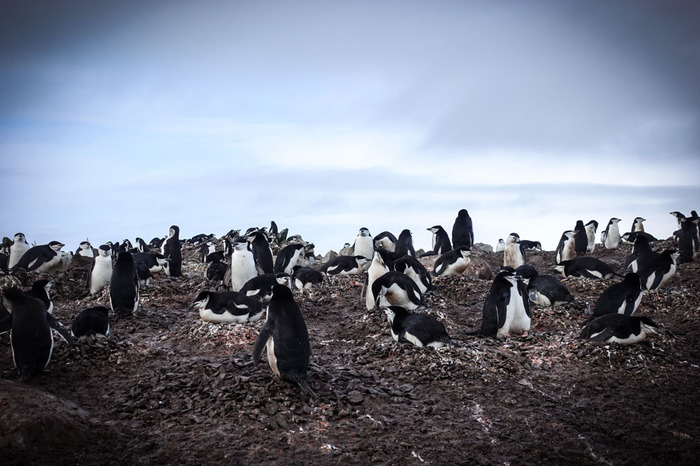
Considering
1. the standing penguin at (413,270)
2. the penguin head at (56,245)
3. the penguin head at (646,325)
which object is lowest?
the penguin head at (646,325)

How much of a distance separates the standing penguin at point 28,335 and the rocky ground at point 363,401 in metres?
0.24

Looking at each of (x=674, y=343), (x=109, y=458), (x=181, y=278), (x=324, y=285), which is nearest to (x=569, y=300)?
(x=674, y=343)

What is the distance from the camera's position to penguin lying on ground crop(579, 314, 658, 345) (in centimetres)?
758

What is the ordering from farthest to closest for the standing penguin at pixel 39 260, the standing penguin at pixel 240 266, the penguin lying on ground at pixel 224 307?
the standing penguin at pixel 39 260
the standing penguin at pixel 240 266
the penguin lying on ground at pixel 224 307

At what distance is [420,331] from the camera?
25.3 feet

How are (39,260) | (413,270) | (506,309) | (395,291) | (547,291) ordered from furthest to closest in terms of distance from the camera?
(39,260) → (413,270) → (547,291) → (395,291) → (506,309)

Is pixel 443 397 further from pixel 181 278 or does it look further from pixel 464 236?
pixel 464 236

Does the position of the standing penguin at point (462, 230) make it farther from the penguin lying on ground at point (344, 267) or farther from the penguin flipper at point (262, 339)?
the penguin flipper at point (262, 339)

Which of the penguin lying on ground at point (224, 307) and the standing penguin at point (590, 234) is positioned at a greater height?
the standing penguin at point (590, 234)

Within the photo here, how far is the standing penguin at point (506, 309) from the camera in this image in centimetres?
843

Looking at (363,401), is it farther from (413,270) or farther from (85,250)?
(85,250)

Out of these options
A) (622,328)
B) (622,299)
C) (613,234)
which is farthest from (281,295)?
(613,234)

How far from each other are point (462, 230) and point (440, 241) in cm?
80

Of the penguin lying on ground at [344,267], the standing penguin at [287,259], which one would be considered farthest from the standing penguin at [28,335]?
the penguin lying on ground at [344,267]
